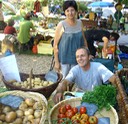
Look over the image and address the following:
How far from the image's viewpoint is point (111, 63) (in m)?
4.41

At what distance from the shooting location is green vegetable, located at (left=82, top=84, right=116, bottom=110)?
215 centimetres

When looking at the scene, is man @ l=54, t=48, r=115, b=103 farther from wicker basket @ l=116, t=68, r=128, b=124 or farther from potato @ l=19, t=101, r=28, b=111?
potato @ l=19, t=101, r=28, b=111

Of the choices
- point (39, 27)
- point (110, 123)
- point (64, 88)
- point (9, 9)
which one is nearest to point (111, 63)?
point (64, 88)

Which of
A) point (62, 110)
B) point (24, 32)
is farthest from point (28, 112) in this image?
point (24, 32)

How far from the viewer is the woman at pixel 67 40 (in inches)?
137

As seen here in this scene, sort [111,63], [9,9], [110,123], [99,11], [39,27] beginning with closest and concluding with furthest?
[110,123]
[111,63]
[39,27]
[99,11]
[9,9]

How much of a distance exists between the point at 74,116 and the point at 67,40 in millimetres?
1674

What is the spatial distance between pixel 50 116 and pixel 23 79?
34.3 inches

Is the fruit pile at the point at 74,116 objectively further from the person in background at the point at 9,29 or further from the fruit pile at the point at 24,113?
the person in background at the point at 9,29

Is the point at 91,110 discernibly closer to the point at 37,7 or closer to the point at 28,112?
the point at 28,112

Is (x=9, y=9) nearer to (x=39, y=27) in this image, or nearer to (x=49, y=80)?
(x=39, y=27)

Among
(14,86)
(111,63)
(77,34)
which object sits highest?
(77,34)

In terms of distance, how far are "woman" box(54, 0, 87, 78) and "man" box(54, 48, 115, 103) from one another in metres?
0.66

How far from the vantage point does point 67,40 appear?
3549 millimetres
